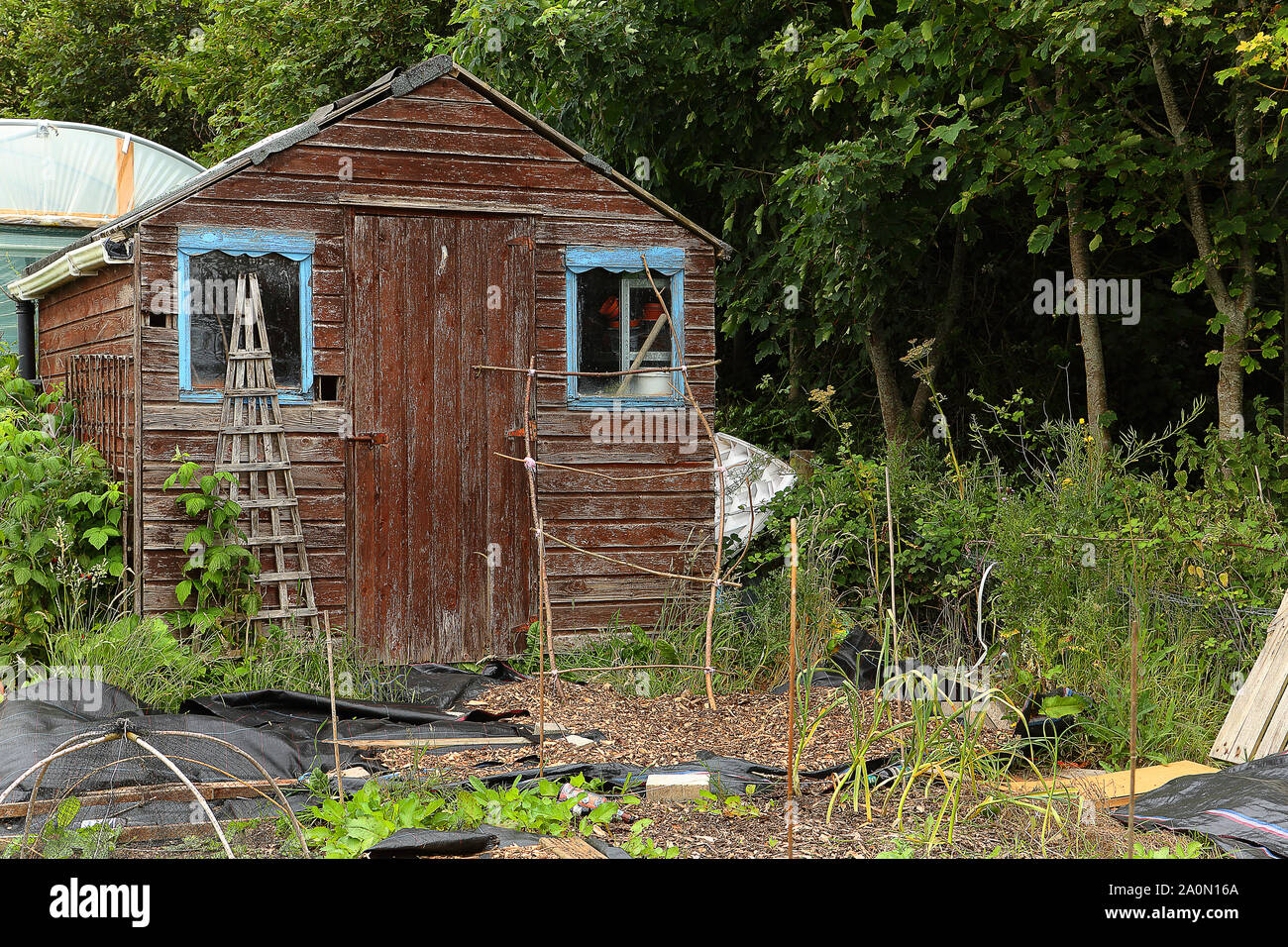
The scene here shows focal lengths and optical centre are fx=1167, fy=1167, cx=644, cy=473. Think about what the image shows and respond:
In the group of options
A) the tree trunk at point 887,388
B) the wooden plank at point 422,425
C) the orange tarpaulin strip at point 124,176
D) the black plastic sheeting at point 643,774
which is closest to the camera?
the black plastic sheeting at point 643,774

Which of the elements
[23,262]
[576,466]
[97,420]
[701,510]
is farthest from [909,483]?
[23,262]

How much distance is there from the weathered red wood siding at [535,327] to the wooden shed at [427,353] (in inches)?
0.6

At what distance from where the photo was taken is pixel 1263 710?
5.55 meters

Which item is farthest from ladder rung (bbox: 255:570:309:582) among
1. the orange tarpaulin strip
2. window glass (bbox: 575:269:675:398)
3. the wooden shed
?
the orange tarpaulin strip

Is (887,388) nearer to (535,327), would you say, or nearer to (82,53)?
(535,327)

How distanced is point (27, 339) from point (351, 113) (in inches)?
178

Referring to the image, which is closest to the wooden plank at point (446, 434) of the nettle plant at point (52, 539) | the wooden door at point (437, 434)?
the wooden door at point (437, 434)

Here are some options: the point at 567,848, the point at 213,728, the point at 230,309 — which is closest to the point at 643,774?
the point at 567,848

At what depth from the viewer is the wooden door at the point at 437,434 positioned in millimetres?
8086

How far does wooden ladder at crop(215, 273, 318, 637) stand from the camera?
25.3 ft

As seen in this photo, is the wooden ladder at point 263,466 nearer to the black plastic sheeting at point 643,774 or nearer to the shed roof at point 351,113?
the shed roof at point 351,113

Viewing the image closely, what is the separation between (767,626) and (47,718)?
441 cm

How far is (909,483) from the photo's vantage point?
9.73 meters

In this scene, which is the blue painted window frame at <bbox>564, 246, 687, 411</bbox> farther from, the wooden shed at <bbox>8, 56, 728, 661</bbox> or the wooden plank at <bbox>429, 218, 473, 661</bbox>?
the wooden plank at <bbox>429, 218, 473, 661</bbox>
